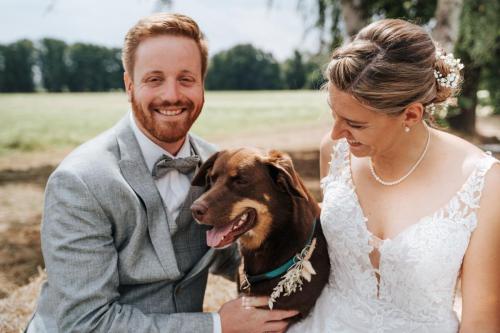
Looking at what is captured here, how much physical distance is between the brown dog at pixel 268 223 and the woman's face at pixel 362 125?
0.47m

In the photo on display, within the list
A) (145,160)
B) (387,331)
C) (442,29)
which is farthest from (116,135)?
(442,29)

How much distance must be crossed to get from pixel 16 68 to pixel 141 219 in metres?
75.1

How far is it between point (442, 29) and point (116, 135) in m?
6.14

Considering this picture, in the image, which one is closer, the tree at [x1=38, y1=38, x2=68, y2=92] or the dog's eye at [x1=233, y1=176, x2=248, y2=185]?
the dog's eye at [x1=233, y1=176, x2=248, y2=185]

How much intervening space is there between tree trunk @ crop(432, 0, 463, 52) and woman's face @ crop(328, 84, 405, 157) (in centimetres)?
540

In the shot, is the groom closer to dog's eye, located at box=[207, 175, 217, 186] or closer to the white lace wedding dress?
dog's eye, located at box=[207, 175, 217, 186]

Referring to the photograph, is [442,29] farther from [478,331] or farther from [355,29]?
[478,331]

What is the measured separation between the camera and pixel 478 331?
93.7 inches

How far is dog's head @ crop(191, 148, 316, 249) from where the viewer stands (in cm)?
287

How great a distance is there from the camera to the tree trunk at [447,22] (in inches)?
287

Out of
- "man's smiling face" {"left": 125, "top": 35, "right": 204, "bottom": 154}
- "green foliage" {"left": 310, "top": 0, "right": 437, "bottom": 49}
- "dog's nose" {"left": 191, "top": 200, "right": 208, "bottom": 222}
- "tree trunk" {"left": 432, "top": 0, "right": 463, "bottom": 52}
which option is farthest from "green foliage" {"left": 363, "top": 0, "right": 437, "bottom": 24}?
"dog's nose" {"left": 191, "top": 200, "right": 208, "bottom": 222}

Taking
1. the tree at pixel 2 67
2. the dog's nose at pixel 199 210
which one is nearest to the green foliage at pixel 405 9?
the dog's nose at pixel 199 210

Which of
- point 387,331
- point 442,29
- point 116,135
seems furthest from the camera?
point 442,29

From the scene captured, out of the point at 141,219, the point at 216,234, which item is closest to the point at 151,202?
the point at 141,219
